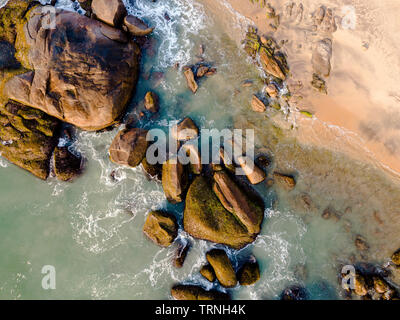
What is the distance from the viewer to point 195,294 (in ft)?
39.3

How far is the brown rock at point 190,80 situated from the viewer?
40.2ft

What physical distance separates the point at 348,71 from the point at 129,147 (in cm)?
1187

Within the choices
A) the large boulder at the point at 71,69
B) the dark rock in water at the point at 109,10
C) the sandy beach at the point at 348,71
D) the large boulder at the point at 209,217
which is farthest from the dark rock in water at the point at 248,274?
the dark rock in water at the point at 109,10

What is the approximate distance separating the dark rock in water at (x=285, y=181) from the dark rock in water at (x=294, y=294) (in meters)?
5.33

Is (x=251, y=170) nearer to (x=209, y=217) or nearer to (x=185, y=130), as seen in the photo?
(x=209, y=217)

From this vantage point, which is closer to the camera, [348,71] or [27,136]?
[27,136]

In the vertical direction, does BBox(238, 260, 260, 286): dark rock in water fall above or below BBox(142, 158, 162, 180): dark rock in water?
below

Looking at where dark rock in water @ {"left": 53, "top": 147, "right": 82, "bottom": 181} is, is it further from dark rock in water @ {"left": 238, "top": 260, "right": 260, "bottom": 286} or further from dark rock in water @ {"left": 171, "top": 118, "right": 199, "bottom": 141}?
dark rock in water @ {"left": 238, "top": 260, "right": 260, "bottom": 286}

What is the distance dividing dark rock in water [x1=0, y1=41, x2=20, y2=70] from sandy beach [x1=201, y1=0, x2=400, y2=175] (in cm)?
1198

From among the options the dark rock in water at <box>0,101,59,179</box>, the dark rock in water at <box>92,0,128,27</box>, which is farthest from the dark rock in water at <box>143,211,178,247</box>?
the dark rock in water at <box>92,0,128,27</box>

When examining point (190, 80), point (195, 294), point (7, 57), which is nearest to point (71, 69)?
point (7, 57)

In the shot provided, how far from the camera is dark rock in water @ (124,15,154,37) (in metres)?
11.7

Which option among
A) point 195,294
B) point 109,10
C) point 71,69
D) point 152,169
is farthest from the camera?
point 152,169
